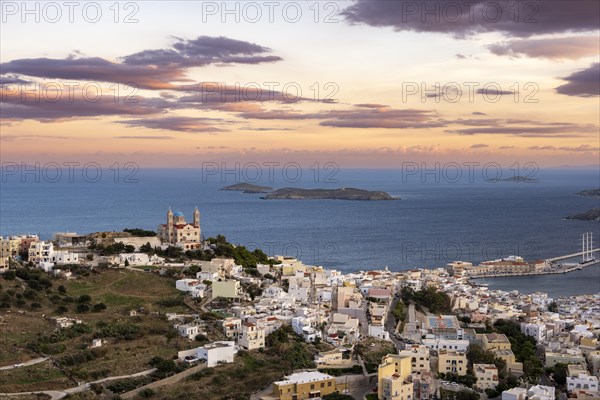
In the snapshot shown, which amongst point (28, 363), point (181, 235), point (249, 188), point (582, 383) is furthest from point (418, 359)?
point (249, 188)

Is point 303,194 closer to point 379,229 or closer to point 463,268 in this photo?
point 379,229

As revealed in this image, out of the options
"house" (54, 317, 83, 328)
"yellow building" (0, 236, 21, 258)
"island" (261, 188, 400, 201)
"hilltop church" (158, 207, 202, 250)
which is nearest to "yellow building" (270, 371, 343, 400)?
"house" (54, 317, 83, 328)

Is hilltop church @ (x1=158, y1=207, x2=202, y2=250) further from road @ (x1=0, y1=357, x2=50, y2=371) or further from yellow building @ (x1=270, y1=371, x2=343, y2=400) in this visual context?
yellow building @ (x1=270, y1=371, x2=343, y2=400)

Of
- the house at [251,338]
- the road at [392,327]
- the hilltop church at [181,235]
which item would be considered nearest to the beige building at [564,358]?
the road at [392,327]

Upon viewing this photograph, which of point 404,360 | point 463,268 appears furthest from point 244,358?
point 463,268

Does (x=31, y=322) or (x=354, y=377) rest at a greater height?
(x=31, y=322)

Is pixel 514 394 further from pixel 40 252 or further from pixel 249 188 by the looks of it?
pixel 249 188
